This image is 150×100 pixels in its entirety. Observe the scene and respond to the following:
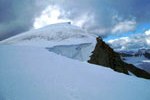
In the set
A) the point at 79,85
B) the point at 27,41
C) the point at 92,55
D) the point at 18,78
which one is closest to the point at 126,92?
the point at 79,85

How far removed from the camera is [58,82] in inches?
355

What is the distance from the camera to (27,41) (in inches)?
1288

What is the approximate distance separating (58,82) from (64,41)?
2275cm

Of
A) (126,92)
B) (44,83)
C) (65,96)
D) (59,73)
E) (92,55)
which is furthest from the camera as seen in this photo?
(92,55)

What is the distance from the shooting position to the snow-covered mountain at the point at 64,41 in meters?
28.9

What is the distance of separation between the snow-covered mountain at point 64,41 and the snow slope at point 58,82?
16436 mm

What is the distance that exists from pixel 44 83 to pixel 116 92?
311cm

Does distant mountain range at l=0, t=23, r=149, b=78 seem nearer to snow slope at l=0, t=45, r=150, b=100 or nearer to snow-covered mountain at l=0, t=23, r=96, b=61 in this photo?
snow-covered mountain at l=0, t=23, r=96, b=61

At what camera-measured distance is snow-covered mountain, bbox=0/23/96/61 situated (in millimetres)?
28875

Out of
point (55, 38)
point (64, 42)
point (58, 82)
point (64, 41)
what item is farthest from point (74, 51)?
point (58, 82)

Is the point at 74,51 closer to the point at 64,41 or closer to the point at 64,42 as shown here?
the point at 64,42

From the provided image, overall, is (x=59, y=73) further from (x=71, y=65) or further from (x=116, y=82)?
(x=116, y=82)

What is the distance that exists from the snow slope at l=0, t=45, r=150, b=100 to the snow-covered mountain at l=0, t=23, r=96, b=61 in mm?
16436

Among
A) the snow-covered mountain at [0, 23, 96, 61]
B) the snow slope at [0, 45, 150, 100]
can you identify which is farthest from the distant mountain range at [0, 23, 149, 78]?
the snow slope at [0, 45, 150, 100]
